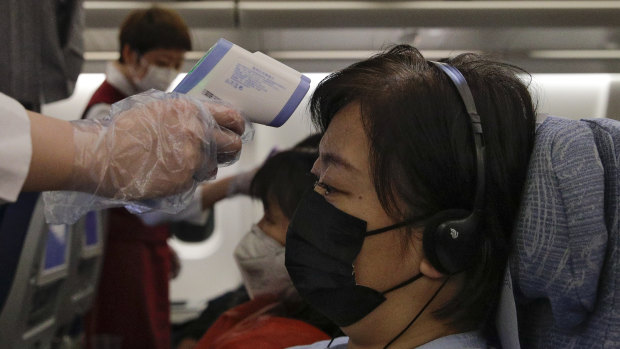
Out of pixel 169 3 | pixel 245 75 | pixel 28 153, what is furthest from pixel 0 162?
pixel 169 3

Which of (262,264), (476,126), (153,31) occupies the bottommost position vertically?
(262,264)

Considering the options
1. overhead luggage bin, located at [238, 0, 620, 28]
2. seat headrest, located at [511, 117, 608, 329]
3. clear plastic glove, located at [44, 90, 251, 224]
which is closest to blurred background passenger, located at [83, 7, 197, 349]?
overhead luggage bin, located at [238, 0, 620, 28]

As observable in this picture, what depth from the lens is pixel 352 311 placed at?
138 centimetres

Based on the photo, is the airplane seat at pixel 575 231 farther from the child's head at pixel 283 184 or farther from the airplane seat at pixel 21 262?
the airplane seat at pixel 21 262

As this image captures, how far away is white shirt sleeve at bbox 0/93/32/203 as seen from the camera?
1104 mm

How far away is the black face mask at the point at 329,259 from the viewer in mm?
1356

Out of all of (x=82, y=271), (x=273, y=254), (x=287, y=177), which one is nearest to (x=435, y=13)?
(x=287, y=177)

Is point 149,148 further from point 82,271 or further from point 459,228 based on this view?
point 82,271

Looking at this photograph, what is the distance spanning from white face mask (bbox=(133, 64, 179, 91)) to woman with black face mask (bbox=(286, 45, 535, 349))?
191 cm

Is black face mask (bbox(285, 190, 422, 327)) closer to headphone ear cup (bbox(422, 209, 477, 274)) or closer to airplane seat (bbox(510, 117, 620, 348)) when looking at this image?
headphone ear cup (bbox(422, 209, 477, 274))

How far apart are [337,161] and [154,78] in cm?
205

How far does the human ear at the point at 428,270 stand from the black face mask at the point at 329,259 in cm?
2

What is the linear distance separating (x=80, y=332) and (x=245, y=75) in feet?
8.25

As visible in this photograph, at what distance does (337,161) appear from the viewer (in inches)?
54.5
